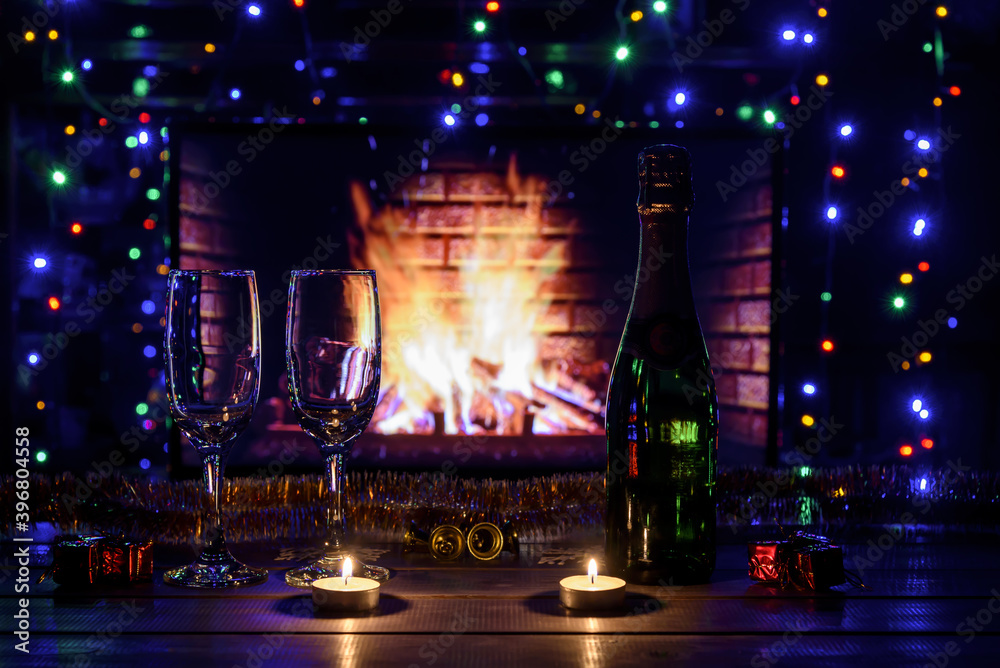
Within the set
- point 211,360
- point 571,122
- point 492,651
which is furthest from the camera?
point 571,122

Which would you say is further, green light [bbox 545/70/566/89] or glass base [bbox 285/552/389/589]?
green light [bbox 545/70/566/89]

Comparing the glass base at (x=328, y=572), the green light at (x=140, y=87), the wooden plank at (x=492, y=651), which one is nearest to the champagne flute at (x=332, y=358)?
the glass base at (x=328, y=572)

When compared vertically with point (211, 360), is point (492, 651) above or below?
below

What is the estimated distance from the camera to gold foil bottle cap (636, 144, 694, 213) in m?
0.63

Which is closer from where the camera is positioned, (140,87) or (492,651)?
(492,651)

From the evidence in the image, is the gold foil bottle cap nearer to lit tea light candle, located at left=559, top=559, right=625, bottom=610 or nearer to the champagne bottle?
the champagne bottle

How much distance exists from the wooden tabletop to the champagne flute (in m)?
0.09

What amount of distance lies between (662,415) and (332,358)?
0.99 ft

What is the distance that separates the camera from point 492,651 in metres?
0.47

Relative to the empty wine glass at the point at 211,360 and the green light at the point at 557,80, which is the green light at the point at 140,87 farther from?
the empty wine glass at the point at 211,360

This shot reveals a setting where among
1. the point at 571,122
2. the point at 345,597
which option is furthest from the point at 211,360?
the point at 571,122

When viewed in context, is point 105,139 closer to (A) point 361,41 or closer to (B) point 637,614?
(A) point 361,41

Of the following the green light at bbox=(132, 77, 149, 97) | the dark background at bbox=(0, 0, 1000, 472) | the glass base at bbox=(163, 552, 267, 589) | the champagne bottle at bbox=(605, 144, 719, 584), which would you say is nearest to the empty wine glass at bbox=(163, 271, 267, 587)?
the glass base at bbox=(163, 552, 267, 589)

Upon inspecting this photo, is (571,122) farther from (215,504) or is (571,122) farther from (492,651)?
(492,651)
